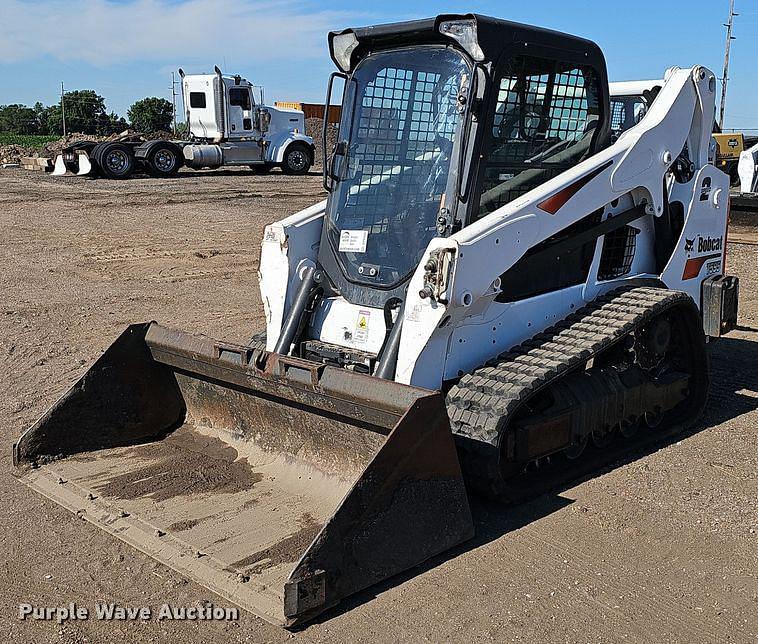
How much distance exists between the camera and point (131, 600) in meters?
3.84

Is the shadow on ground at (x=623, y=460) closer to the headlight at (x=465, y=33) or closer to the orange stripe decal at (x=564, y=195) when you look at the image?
the orange stripe decal at (x=564, y=195)

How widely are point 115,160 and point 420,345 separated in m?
23.0

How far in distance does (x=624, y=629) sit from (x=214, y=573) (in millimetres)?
1712

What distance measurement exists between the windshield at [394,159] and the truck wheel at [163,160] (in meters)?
21.8

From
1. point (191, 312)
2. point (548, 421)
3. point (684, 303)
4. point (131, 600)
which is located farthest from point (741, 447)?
point (191, 312)

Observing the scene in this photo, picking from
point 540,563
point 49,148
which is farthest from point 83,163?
point 540,563

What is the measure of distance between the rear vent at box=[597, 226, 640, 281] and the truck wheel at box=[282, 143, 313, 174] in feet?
77.6

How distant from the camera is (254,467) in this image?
16.6 ft

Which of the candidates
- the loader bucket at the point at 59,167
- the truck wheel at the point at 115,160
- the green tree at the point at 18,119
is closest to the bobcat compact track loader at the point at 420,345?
the truck wheel at the point at 115,160

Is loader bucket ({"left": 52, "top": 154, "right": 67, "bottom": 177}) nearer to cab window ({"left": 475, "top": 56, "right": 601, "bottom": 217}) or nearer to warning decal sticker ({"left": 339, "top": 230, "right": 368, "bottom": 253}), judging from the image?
warning decal sticker ({"left": 339, "top": 230, "right": 368, "bottom": 253})

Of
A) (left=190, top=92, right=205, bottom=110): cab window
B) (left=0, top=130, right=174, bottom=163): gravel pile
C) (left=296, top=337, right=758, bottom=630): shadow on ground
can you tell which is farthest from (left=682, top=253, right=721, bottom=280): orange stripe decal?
(left=0, top=130, right=174, bottom=163): gravel pile

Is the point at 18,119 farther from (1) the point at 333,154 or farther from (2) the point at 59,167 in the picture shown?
(1) the point at 333,154

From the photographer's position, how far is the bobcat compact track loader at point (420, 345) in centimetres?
419

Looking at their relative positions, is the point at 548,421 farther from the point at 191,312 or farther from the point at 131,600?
the point at 191,312
